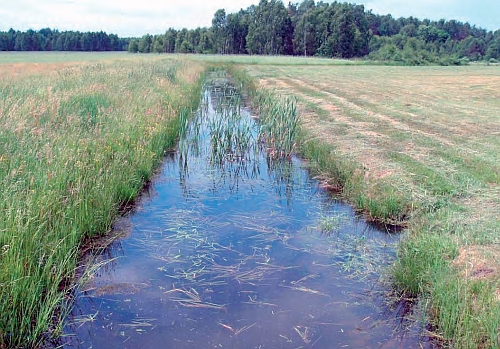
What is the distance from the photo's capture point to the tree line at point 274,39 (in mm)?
76062

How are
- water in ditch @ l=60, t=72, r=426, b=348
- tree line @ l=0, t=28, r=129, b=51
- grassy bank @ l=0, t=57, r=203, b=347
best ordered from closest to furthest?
grassy bank @ l=0, t=57, r=203, b=347
water in ditch @ l=60, t=72, r=426, b=348
tree line @ l=0, t=28, r=129, b=51

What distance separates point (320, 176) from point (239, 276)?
411 cm

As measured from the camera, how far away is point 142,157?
26.9 feet

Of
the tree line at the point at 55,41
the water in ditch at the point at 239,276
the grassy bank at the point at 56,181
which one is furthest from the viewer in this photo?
the tree line at the point at 55,41

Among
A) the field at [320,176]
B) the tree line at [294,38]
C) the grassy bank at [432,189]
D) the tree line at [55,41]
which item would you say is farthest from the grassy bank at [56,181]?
the tree line at [55,41]

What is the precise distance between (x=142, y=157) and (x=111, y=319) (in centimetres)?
434

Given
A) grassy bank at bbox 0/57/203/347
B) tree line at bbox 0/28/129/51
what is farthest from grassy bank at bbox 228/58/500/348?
tree line at bbox 0/28/129/51

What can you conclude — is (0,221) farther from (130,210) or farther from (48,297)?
(130,210)

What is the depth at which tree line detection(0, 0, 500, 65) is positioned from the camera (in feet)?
250

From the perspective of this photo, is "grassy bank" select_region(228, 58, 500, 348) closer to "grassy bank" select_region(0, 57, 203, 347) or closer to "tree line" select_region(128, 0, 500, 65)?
"grassy bank" select_region(0, 57, 203, 347)

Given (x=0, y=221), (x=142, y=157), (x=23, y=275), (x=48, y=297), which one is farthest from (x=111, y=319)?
(x=142, y=157)

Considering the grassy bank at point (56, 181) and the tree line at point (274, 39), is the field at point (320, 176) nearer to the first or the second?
the grassy bank at point (56, 181)

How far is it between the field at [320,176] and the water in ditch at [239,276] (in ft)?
1.12

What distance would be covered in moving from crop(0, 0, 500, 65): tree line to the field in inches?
2386
